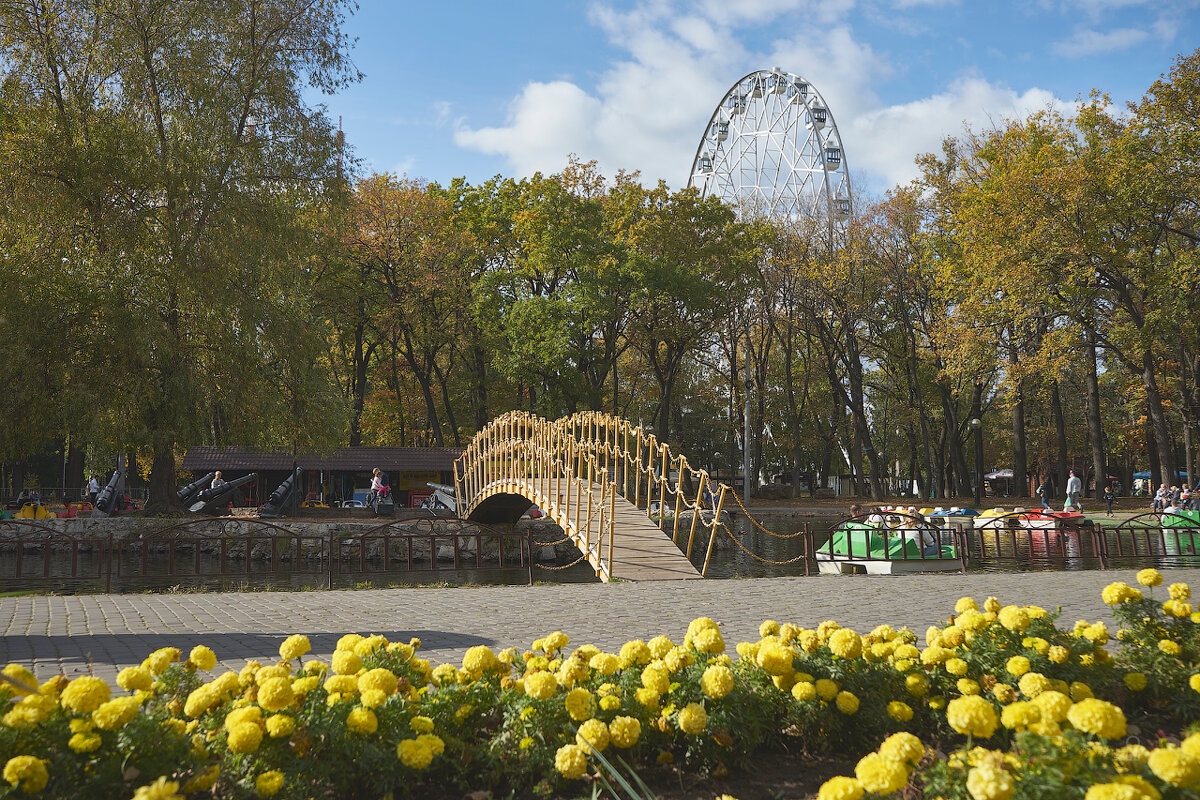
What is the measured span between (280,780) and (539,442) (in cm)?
1713

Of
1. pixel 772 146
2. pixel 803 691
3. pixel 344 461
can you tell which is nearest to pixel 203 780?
pixel 803 691

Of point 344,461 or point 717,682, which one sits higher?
point 344,461

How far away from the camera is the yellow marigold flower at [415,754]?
3.25m

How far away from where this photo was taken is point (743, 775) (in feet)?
12.8

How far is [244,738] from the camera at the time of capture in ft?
10.1

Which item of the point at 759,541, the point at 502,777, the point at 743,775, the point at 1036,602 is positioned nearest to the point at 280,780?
the point at 502,777

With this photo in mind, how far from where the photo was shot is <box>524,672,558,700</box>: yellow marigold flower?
3690 millimetres

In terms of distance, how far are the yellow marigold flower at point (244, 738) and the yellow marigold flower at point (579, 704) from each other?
1205 mm

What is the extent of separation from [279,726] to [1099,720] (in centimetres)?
277

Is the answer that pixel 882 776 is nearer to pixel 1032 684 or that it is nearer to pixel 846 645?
pixel 1032 684

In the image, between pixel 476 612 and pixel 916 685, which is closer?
pixel 916 685

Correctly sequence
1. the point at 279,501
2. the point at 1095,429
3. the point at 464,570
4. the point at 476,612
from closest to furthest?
the point at 476,612, the point at 464,570, the point at 279,501, the point at 1095,429

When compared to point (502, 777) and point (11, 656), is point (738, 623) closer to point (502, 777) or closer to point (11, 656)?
point (502, 777)

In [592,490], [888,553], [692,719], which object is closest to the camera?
[692,719]
